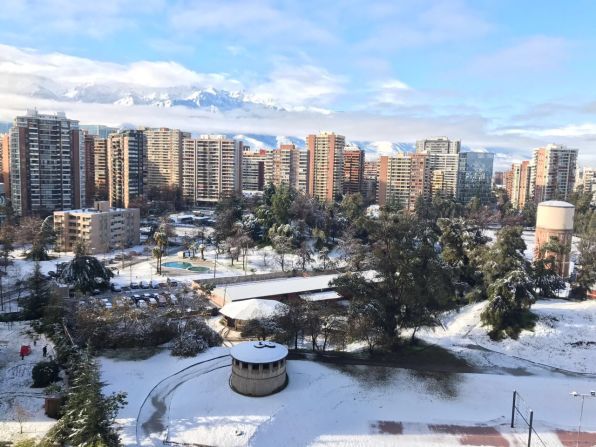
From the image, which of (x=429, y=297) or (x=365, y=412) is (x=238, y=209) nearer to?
(x=429, y=297)

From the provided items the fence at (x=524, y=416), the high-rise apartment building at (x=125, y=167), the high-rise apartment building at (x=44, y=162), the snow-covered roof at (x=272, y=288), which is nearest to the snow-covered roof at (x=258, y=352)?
the fence at (x=524, y=416)

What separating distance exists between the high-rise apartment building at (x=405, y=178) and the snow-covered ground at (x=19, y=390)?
76.9 metres

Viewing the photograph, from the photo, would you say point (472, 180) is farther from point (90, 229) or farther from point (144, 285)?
point (144, 285)

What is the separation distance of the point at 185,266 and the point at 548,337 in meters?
38.2

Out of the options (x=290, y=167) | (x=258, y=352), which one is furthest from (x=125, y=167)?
(x=258, y=352)

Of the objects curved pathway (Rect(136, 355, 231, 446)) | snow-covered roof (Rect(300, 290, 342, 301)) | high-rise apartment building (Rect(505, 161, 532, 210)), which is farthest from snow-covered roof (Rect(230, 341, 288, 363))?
high-rise apartment building (Rect(505, 161, 532, 210))

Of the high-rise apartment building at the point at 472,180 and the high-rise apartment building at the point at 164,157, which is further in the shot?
the high-rise apartment building at the point at 472,180

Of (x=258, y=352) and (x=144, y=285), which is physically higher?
(x=258, y=352)

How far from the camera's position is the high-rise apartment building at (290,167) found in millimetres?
104250

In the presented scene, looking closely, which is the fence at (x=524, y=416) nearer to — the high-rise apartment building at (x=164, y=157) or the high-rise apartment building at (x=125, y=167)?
the high-rise apartment building at (x=125, y=167)

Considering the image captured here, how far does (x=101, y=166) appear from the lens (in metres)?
101

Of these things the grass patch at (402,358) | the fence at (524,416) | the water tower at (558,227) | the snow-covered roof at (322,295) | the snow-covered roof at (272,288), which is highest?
the water tower at (558,227)

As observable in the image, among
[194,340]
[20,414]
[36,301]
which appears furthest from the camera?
[36,301]

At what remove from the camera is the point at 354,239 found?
6125cm
